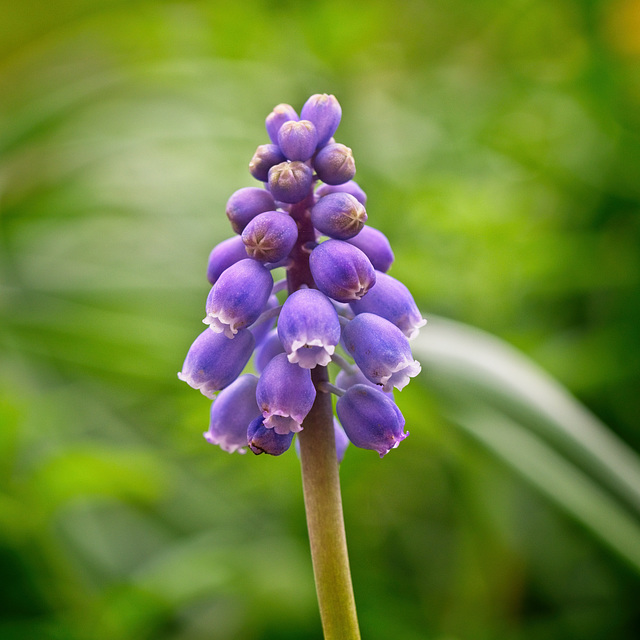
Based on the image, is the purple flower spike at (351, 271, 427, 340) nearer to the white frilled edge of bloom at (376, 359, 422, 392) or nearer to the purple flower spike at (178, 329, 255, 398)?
the white frilled edge of bloom at (376, 359, 422, 392)

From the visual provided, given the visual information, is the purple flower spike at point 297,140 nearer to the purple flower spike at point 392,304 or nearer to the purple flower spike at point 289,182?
the purple flower spike at point 289,182

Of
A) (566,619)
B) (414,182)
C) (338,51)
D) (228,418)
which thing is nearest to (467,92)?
(338,51)

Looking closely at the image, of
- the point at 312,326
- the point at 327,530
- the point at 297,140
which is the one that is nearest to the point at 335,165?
the point at 297,140

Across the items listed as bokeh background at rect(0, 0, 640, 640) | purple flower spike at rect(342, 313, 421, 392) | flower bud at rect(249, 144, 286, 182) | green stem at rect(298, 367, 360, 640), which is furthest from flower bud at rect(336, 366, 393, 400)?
bokeh background at rect(0, 0, 640, 640)

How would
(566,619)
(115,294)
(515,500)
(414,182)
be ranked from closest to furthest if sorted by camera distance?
(566,619) < (515,500) < (115,294) < (414,182)

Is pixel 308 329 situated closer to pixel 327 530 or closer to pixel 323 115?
pixel 327 530

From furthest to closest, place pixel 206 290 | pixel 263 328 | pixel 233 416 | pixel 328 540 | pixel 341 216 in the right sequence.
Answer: pixel 206 290
pixel 263 328
pixel 233 416
pixel 341 216
pixel 328 540

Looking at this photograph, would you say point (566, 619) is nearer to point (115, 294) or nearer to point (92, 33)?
point (115, 294)

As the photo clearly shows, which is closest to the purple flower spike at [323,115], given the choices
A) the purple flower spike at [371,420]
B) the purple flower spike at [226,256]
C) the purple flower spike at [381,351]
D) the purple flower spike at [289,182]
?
the purple flower spike at [289,182]
